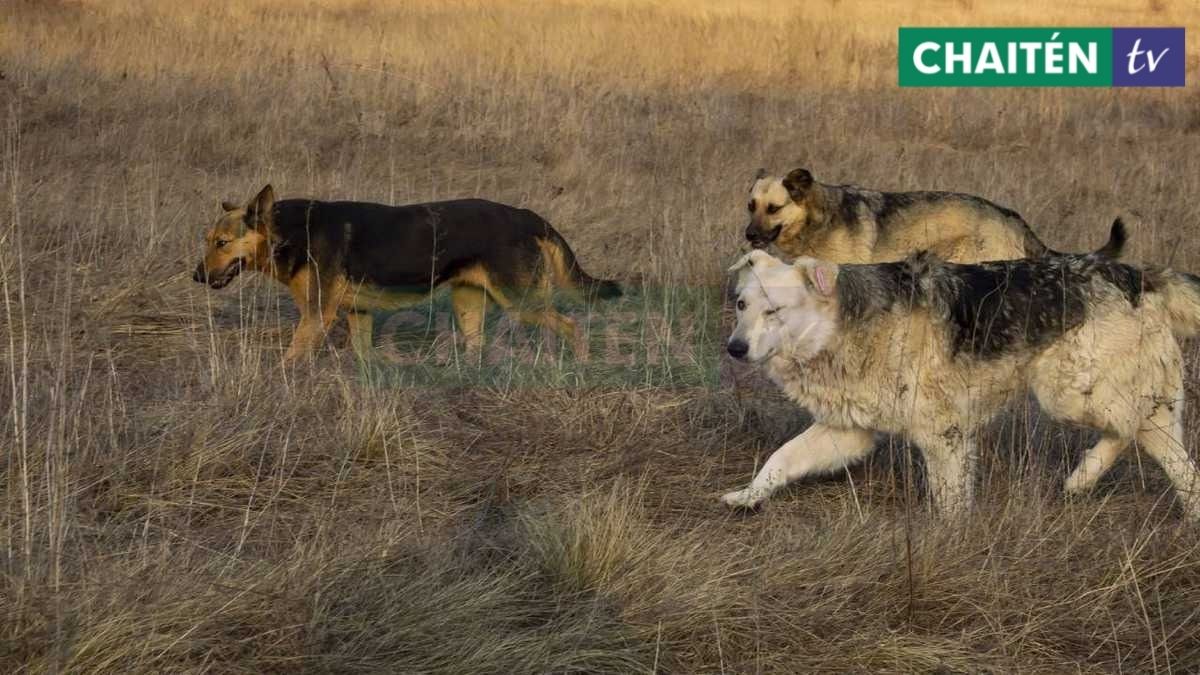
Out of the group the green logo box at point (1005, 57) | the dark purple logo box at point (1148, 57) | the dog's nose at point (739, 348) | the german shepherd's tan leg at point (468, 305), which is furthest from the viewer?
the dark purple logo box at point (1148, 57)

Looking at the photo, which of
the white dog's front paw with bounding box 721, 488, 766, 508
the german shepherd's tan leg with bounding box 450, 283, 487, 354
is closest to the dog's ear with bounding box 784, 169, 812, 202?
the german shepherd's tan leg with bounding box 450, 283, 487, 354

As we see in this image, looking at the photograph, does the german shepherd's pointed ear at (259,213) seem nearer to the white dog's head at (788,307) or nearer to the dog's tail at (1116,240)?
the white dog's head at (788,307)

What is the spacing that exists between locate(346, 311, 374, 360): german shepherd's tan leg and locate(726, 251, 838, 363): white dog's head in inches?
115

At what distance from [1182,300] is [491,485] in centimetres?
281

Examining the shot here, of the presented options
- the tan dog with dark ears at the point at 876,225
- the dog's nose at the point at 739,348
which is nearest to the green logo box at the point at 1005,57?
the tan dog with dark ears at the point at 876,225

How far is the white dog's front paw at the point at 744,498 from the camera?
16.9 ft

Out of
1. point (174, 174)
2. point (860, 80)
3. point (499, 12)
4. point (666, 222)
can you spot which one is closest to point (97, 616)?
point (666, 222)

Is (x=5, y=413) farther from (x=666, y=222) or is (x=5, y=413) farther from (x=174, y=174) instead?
(x=174, y=174)

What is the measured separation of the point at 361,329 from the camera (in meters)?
7.77

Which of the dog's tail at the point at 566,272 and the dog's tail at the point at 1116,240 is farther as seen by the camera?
the dog's tail at the point at 566,272

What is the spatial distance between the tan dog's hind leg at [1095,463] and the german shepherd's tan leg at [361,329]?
12.7 feet

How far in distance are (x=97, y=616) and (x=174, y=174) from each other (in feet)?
29.7

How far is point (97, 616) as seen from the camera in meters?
3.36

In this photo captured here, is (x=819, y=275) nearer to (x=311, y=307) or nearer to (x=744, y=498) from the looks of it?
(x=744, y=498)
